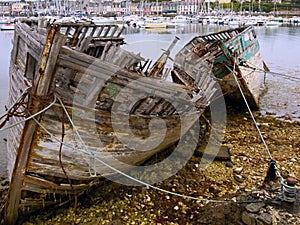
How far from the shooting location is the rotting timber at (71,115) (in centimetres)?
441

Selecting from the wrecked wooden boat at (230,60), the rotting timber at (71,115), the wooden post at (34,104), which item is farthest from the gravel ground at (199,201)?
the wrecked wooden boat at (230,60)

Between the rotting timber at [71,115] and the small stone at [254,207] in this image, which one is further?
the small stone at [254,207]

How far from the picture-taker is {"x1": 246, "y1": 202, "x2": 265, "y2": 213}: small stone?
5440 millimetres

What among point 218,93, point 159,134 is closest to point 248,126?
point 218,93

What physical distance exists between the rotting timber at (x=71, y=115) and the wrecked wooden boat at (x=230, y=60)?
4.89 meters

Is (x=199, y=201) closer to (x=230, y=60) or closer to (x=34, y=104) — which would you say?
(x=34, y=104)

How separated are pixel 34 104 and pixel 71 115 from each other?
1.70 feet

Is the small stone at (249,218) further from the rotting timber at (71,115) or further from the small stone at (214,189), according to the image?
the rotting timber at (71,115)

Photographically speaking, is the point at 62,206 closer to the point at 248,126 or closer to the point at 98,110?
the point at 98,110

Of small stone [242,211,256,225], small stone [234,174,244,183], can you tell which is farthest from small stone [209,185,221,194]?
small stone [242,211,256,225]

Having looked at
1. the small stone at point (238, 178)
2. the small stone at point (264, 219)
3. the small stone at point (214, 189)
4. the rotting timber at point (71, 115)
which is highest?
the rotting timber at point (71, 115)

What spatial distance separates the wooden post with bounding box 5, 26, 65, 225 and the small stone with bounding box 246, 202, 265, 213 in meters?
3.57

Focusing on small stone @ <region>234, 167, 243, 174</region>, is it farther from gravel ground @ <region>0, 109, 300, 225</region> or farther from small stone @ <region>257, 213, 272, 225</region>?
small stone @ <region>257, 213, 272, 225</region>

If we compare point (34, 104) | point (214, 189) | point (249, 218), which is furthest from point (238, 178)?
point (34, 104)
